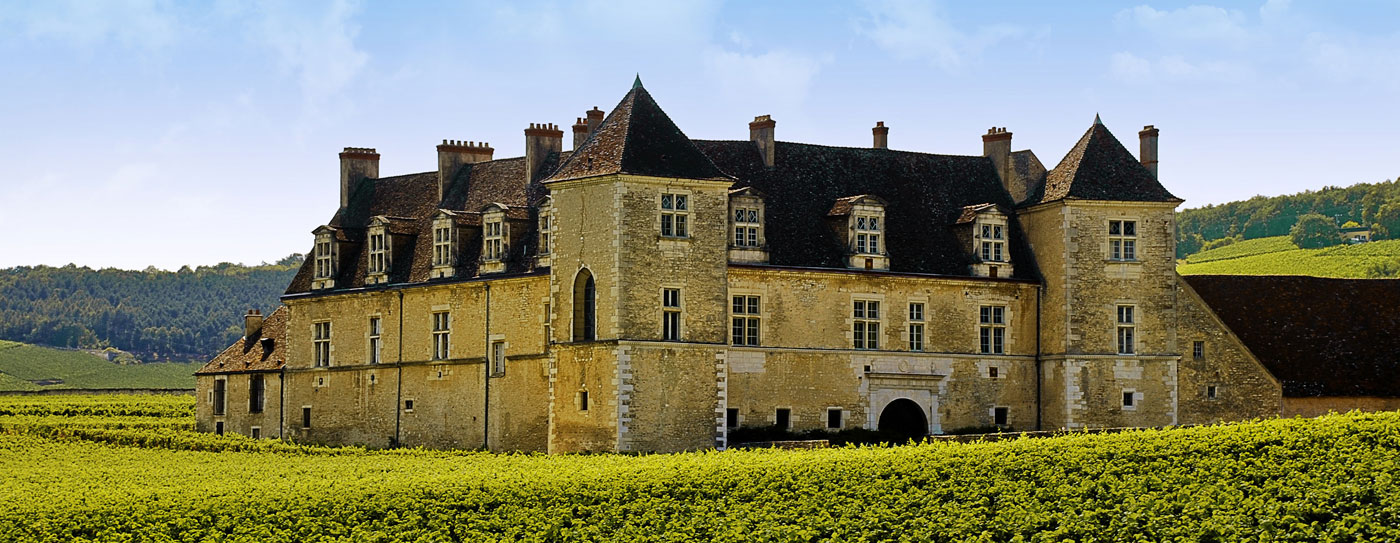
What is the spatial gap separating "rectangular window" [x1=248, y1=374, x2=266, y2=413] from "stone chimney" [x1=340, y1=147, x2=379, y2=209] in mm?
6690

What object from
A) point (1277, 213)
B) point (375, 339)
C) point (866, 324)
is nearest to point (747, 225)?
point (866, 324)

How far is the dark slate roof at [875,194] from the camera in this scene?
55531mm

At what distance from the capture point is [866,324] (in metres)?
55.4

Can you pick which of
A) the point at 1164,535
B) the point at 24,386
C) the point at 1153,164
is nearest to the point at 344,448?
the point at 1153,164

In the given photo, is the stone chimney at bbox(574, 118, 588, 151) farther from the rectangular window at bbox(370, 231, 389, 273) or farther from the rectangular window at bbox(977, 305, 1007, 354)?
the rectangular window at bbox(977, 305, 1007, 354)

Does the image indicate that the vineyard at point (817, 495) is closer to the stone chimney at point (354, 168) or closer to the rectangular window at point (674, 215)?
the rectangular window at point (674, 215)

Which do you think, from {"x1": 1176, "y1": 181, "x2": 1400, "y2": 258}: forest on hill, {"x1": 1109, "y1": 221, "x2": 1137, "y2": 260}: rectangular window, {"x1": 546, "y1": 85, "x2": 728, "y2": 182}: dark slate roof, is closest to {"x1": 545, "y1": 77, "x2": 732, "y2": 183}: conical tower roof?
{"x1": 546, "y1": 85, "x2": 728, "y2": 182}: dark slate roof

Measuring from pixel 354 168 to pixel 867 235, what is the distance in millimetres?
19448

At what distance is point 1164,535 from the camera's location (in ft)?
103

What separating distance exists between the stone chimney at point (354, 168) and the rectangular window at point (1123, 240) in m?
24.8

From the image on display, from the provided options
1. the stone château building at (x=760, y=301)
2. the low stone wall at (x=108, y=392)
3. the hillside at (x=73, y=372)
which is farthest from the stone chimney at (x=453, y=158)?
the hillside at (x=73, y=372)

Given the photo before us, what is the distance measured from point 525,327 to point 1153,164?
19.7 m

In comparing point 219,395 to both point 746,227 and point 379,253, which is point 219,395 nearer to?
point 379,253

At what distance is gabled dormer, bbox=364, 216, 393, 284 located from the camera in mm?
60625
